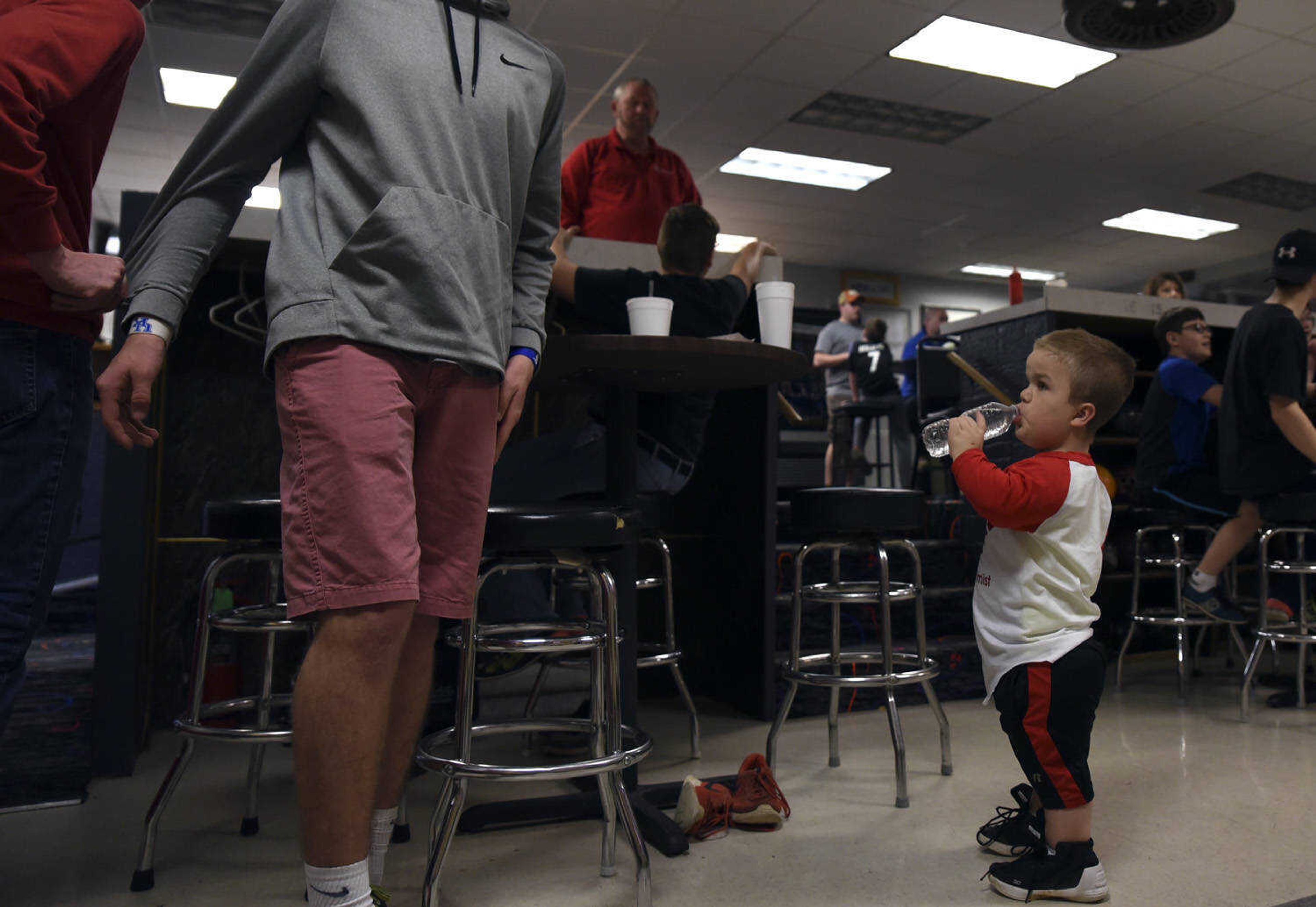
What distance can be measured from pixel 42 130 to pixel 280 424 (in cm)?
44

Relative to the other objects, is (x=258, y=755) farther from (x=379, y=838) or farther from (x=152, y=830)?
(x=379, y=838)

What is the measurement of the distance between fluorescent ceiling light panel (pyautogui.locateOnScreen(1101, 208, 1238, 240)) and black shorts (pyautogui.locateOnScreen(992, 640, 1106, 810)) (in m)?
7.67

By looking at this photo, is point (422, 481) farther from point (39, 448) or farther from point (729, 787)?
point (729, 787)

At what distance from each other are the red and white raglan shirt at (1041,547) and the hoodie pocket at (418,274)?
79 centimetres

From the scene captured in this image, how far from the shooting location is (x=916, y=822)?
1656mm

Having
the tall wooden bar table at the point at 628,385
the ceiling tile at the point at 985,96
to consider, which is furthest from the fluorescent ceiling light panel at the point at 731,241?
the tall wooden bar table at the point at 628,385

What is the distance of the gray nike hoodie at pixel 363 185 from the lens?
3.37 feet

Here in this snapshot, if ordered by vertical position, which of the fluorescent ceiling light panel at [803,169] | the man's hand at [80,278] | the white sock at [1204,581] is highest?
the fluorescent ceiling light panel at [803,169]

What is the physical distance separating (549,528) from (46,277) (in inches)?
26.4

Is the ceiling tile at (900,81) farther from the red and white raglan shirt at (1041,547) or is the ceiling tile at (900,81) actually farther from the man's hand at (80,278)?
the man's hand at (80,278)

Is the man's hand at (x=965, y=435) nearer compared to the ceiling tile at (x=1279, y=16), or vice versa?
the man's hand at (x=965, y=435)

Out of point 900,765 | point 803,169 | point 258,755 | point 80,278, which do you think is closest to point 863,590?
point 900,765

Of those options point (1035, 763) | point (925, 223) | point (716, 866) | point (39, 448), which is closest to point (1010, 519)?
point (1035, 763)

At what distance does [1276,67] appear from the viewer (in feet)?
16.7
